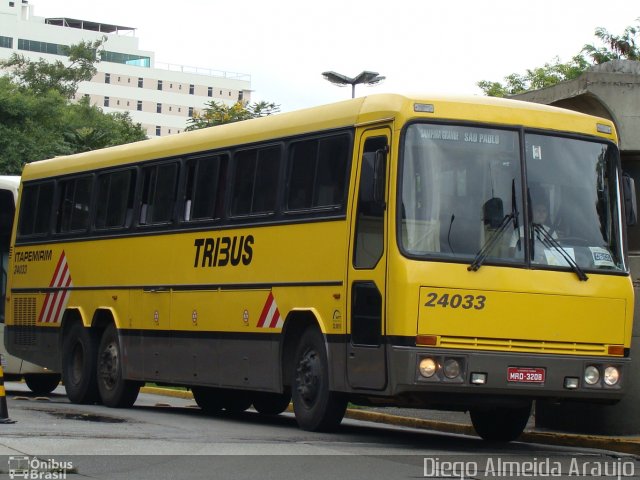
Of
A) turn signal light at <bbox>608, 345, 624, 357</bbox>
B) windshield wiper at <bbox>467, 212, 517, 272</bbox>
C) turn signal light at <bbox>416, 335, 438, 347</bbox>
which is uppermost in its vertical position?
windshield wiper at <bbox>467, 212, 517, 272</bbox>

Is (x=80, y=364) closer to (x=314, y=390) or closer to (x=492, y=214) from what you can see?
(x=314, y=390)

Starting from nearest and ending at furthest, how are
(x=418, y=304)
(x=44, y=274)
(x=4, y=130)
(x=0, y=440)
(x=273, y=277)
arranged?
1. (x=0, y=440)
2. (x=418, y=304)
3. (x=273, y=277)
4. (x=44, y=274)
5. (x=4, y=130)

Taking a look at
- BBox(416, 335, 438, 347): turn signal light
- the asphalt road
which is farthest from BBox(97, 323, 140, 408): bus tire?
BBox(416, 335, 438, 347): turn signal light

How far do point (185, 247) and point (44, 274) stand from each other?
4515 millimetres

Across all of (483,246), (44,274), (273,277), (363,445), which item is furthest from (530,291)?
(44,274)

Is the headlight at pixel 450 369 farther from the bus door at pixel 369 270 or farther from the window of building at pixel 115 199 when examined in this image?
the window of building at pixel 115 199

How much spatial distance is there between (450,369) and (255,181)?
4.12 m

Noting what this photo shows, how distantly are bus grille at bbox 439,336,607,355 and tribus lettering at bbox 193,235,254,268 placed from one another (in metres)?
3.60

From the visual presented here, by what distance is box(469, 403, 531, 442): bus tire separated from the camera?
15.3 meters

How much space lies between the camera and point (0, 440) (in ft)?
39.7

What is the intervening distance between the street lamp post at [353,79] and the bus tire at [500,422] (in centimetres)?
2053

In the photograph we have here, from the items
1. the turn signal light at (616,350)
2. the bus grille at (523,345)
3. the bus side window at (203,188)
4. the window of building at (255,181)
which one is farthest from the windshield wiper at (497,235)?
the bus side window at (203,188)

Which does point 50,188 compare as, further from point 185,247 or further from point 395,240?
point 395,240

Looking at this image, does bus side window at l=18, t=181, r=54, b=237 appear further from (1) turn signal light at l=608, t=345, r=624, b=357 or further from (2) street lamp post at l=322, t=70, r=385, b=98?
(2) street lamp post at l=322, t=70, r=385, b=98
